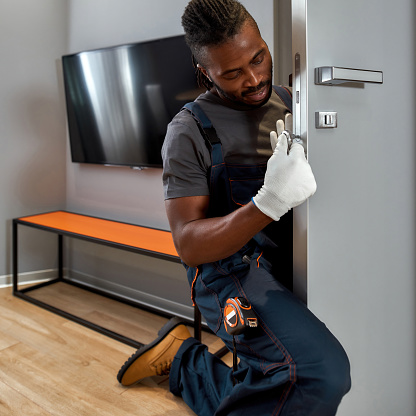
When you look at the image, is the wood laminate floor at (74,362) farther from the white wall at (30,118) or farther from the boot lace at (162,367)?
the white wall at (30,118)

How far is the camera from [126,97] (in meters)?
2.49

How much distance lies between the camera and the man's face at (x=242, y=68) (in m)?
1.22

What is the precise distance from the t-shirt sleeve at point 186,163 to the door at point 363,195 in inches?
12.2

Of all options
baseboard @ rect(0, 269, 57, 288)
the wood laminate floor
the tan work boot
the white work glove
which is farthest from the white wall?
the white work glove

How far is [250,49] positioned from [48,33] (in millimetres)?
2233

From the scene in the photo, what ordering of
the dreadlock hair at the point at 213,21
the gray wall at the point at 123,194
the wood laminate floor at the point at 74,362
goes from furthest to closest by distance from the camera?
the gray wall at the point at 123,194 → the wood laminate floor at the point at 74,362 → the dreadlock hair at the point at 213,21

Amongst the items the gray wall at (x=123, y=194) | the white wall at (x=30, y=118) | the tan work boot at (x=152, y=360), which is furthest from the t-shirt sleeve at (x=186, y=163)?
the white wall at (x=30, y=118)

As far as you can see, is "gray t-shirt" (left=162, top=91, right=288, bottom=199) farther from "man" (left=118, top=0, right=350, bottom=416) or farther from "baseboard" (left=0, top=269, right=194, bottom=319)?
"baseboard" (left=0, top=269, right=194, bottom=319)

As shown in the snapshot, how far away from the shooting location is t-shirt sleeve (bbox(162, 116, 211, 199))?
1263mm

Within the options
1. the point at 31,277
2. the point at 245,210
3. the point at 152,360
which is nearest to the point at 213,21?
the point at 245,210

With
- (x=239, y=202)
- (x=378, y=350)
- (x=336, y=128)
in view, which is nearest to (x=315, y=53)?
(x=336, y=128)

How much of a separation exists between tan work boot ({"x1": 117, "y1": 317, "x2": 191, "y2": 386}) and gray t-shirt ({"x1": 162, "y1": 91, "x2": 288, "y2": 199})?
0.75 m

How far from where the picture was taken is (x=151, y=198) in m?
2.58

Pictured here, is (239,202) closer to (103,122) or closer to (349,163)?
(349,163)
